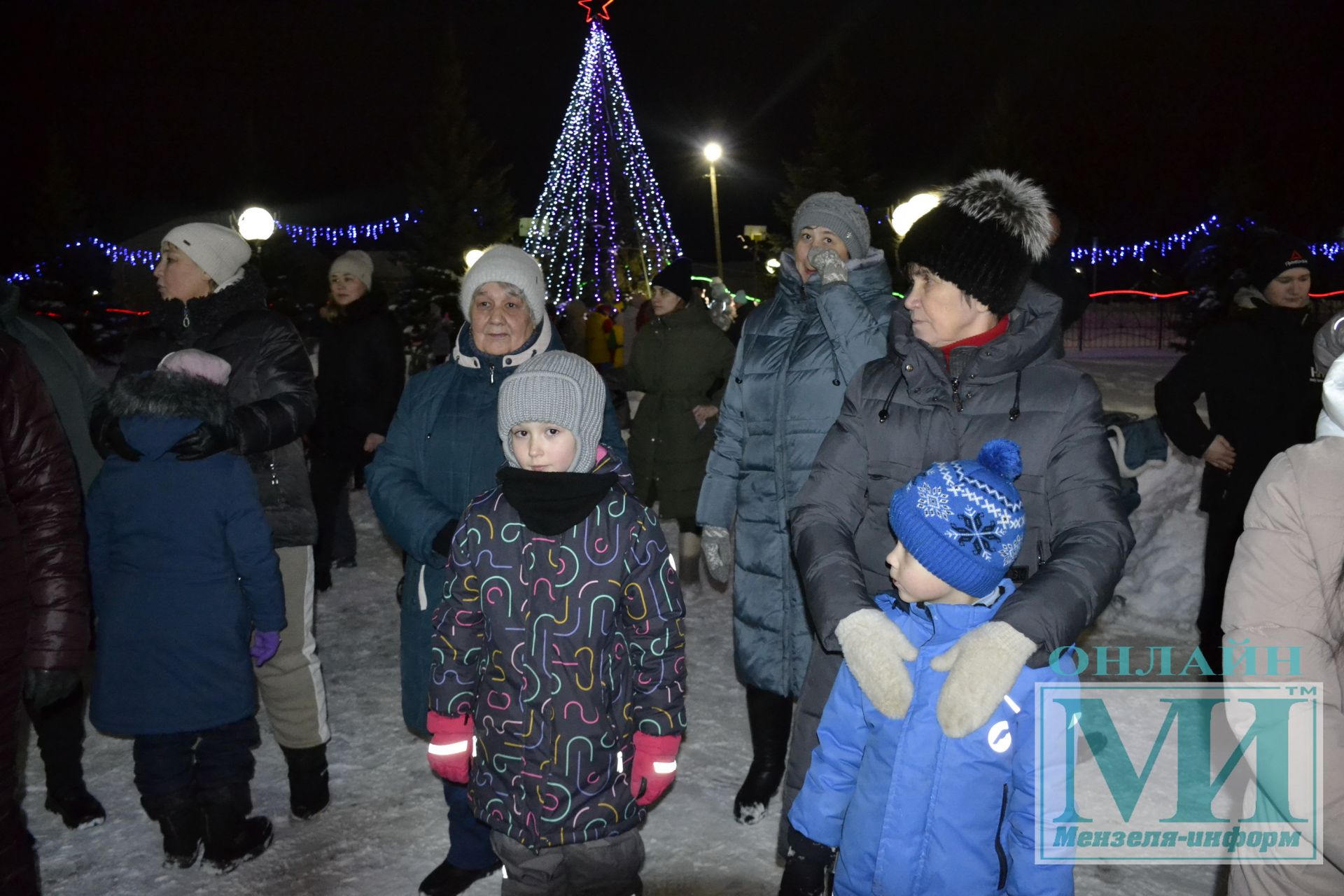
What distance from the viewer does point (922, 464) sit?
2.62m

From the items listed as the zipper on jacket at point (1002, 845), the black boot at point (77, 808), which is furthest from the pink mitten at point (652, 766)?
the black boot at point (77, 808)

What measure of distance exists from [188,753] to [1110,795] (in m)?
3.53

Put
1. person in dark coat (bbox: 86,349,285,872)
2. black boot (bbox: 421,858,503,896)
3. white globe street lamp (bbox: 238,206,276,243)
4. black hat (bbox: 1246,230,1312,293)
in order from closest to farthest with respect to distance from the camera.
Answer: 1. person in dark coat (bbox: 86,349,285,872)
2. black boot (bbox: 421,858,503,896)
3. black hat (bbox: 1246,230,1312,293)
4. white globe street lamp (bbox: 238,206,276,243)

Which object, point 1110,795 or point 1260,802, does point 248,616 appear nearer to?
point 1260,802

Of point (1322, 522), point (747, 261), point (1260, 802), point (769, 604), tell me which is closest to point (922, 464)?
point (1322, 522)

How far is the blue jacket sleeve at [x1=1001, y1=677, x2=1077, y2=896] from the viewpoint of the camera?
7.10 feet

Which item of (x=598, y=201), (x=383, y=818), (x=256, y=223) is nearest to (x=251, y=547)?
(x=383, y=818)

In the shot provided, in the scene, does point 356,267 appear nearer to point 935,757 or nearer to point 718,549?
point 718,549

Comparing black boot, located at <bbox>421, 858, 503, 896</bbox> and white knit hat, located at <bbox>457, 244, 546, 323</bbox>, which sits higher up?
white knit hat, located at <bbox>457, 244, 546, 323</bbox>

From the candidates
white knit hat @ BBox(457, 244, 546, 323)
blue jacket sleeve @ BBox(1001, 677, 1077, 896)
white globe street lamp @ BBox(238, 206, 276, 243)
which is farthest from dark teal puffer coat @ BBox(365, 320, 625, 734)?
white globe street lamp @ BBox(238, 206, 276, 243)

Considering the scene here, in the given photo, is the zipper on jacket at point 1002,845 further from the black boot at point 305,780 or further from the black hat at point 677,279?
the black hat at point 677,279

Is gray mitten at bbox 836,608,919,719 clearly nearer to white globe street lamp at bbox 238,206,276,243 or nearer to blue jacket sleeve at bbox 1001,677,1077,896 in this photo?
blue jacket sleeve at bbox 1001,677,1077,896

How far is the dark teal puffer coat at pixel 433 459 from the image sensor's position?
11.4 ft

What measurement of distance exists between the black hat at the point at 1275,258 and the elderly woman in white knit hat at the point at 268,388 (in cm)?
408
